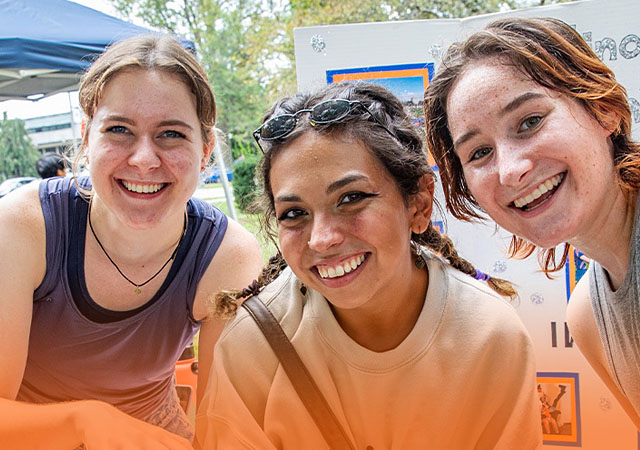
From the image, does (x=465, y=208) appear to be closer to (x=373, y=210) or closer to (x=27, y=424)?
(x=373, y=210)

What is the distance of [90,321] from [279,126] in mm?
845

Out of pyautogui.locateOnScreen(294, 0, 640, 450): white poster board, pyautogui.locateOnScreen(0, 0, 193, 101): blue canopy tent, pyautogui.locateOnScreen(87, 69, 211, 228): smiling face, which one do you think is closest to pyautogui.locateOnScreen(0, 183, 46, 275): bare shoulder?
pyautogui.locateOnScreen(87, 69, 211, 228): smiling face

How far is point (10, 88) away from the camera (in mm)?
3908

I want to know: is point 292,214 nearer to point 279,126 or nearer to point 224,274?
point 279,126

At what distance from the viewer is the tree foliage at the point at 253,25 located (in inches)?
304

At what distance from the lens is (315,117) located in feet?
4.55

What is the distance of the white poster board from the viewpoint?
2080mm

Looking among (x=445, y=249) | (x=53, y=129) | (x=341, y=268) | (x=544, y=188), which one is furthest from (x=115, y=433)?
(x=53, y=129)

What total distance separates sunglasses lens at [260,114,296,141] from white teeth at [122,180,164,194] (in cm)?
38

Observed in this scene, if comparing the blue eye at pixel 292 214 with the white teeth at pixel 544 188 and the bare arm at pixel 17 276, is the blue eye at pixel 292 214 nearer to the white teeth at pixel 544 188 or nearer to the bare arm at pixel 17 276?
the white teeth at pixel 544 188

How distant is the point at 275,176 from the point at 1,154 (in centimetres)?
654

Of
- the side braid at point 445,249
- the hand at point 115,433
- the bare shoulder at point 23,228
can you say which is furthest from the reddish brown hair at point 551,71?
the bare shoulder at point 23,228

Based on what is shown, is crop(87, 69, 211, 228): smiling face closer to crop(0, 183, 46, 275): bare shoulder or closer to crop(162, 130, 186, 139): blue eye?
crop(162, 130, 186, 139): blue eye

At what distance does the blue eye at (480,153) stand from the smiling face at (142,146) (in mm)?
794
